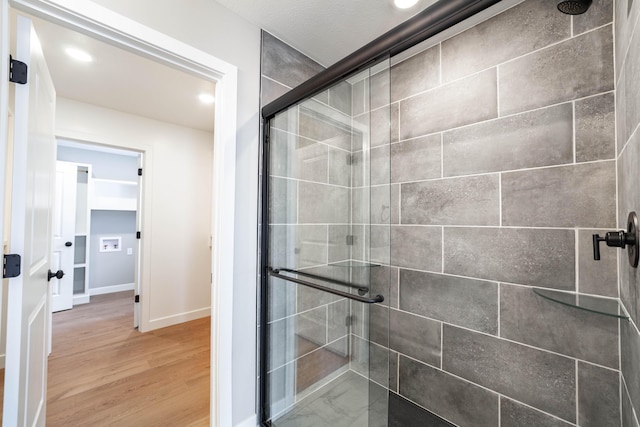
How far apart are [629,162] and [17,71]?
2202 mm

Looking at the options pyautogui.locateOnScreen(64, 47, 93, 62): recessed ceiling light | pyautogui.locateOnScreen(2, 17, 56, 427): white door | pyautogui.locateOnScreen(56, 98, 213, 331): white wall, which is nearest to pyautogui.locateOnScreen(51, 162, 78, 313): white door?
pyautogui.locateOnScreen(56, 98, 213, 331): white wall

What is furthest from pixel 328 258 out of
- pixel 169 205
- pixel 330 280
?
pixel 169 205

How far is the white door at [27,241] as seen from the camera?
1.02 metres

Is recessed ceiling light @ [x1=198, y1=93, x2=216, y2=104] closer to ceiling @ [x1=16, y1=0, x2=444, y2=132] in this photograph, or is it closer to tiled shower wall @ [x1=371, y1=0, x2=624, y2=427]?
ceiling @ [x1=16, y1=0, x2=444, y2=132]

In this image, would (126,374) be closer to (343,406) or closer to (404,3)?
(343,406)

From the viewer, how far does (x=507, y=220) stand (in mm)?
1438

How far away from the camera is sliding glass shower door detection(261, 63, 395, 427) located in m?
1.21

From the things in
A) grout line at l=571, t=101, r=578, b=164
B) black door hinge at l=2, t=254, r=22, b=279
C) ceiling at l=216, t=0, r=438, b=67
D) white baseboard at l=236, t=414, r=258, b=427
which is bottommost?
white baseboard at l=236, t=414, r=258, b=427

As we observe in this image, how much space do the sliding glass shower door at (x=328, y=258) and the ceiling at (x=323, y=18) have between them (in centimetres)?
52

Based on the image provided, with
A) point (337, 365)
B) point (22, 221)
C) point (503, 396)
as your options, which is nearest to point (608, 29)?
point (503, 396)

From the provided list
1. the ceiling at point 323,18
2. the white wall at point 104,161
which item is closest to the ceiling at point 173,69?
the ceiling at point 323,18

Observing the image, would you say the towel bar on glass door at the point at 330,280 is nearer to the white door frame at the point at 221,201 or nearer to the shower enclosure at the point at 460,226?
the shower enclosure at the point at 460,226

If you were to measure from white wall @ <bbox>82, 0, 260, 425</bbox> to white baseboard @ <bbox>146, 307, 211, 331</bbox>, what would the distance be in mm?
2263

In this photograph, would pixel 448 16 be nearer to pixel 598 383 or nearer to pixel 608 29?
pixel 608 29
